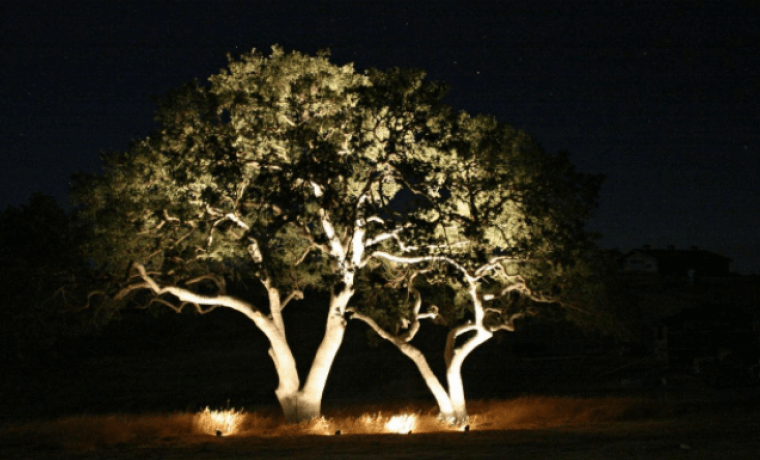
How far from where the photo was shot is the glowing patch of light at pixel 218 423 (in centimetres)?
1808

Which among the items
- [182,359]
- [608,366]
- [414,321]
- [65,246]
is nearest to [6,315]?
[65,246]

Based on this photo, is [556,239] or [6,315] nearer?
[556,239]

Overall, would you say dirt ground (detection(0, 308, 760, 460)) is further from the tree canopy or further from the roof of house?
the roof of house

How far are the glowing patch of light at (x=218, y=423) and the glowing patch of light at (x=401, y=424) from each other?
3.79 meters

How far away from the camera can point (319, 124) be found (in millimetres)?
18609

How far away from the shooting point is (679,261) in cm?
6769

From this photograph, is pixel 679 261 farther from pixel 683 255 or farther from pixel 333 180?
pixel 333 180

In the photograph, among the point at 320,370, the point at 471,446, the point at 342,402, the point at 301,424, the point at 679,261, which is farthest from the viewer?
the point at 679,261

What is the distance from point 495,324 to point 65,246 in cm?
1315

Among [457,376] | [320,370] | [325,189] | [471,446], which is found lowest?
[471,446]

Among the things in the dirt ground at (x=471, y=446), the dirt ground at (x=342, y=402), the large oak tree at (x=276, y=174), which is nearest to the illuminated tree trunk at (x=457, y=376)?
the dirt ground at (x=342, y=402)

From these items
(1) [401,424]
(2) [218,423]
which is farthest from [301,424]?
(1) [401,424]

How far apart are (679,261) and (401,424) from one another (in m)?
55.4

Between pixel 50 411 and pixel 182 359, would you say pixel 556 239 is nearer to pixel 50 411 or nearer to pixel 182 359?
pixel 50 411
